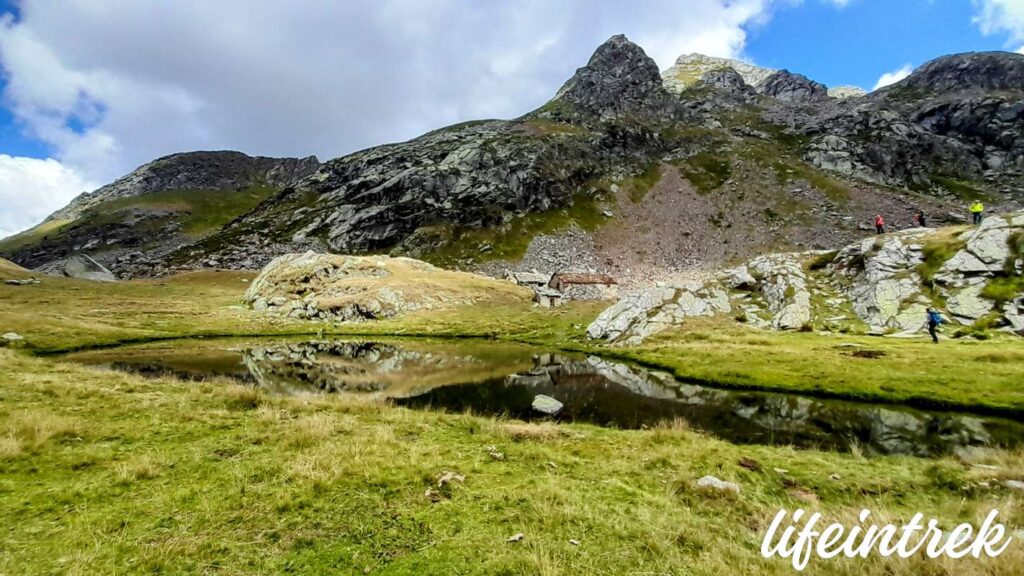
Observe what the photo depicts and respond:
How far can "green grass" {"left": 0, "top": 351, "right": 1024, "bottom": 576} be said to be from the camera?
8328 millimetres

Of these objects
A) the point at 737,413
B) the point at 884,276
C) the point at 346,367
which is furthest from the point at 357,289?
the point at 884,276

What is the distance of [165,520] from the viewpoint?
973 centimetres

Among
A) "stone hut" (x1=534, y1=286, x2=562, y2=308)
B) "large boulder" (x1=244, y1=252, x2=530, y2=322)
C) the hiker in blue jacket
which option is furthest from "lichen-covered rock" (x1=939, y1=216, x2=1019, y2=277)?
"large boulder" (x1=244, y1=252, x2=530, y2=322)

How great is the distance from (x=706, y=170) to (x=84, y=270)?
207m

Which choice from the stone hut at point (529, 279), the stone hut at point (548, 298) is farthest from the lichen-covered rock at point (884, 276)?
the stone hut at point (529, 279)

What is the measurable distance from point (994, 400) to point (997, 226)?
108 feet

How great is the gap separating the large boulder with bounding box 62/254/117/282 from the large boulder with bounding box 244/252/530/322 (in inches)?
2850

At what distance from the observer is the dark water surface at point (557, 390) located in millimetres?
22672

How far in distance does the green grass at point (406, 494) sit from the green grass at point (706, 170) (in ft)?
524

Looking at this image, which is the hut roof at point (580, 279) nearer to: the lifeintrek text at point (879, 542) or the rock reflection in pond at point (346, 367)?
the rock reflection in pond at point (346, 367)

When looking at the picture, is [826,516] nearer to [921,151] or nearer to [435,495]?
[435,495]

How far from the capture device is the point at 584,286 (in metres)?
104

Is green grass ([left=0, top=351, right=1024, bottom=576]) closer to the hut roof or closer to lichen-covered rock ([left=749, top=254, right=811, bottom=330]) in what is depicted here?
lichen-covered rock ([left=749, top=254, right=811, bottom=330])

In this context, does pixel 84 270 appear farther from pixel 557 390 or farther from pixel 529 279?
pixel 557 390
